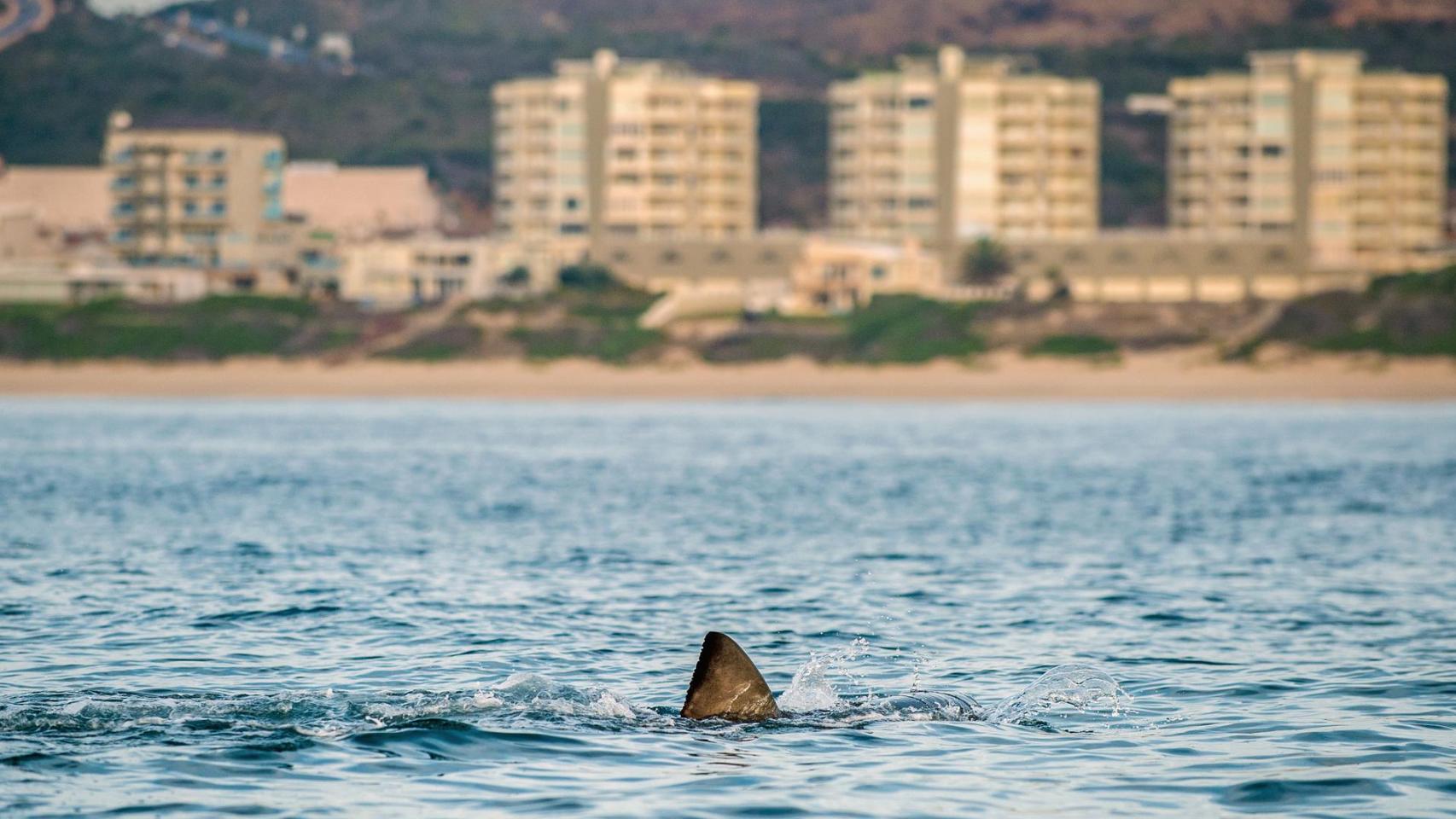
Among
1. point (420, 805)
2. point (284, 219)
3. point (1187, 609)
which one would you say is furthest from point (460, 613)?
point (284, 219)

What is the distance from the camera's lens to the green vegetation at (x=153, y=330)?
143 m

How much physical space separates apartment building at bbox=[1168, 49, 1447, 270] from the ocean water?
5120 inches

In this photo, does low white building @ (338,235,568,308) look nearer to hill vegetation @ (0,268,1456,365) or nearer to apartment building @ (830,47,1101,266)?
hill vegetation @ (0,268,1456,365)

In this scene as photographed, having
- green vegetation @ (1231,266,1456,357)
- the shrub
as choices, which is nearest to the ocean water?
green vegetation @ (1231,266,1456,357)

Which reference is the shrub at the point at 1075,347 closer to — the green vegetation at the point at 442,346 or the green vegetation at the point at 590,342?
the green vegetation at the point at 590,342

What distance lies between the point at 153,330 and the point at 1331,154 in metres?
109

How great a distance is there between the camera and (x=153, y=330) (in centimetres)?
14550

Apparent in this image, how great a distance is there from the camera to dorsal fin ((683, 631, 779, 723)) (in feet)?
75.5

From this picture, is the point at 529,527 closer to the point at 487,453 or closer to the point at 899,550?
the point at 899,550

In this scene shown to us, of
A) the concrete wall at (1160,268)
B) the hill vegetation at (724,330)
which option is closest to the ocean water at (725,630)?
the hill vegetation at (724,330)

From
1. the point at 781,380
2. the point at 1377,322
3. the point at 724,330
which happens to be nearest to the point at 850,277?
the point at 724,330

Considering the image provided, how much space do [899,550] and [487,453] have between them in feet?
127

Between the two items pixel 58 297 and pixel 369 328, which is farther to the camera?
pixel 58 297

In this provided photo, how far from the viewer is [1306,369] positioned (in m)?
127
